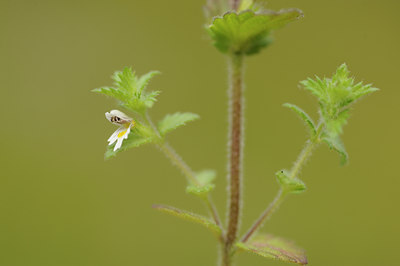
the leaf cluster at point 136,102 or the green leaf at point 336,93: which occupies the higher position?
the green leaf at point 336,93

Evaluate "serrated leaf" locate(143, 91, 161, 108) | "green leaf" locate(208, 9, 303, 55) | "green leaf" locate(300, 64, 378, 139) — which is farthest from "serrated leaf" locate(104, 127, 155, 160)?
"green leaf" locate(300, 64, 378, 139)

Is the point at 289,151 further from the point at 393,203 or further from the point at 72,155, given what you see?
the point at 72,155

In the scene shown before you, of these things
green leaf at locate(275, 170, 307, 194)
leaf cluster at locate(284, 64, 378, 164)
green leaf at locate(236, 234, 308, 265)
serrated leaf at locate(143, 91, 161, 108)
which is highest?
leaf cluster at locate(284, 64, 378, 164)

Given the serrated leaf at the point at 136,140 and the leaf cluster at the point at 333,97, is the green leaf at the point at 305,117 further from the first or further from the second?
the serrated leaf at the point at 136,140

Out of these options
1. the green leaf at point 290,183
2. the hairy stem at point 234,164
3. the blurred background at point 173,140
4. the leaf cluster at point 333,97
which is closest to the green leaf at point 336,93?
the leaf cluster at point 333,97

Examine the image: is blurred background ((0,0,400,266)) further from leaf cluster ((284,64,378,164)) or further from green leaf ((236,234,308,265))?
leaf cluster ((284,64,378,164))

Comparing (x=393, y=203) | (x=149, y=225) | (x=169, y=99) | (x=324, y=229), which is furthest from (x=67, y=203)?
(x=393, y=203)
